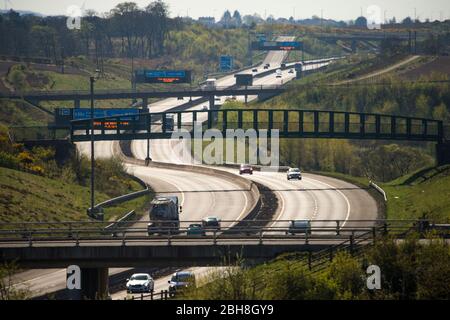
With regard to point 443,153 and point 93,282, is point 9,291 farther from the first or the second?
point 443,153

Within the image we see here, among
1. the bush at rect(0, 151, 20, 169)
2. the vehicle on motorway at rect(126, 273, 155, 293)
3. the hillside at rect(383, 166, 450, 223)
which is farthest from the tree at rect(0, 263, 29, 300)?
the bush at rect(0, 151, 20, 169)

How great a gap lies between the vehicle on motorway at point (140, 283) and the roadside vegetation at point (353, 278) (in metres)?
13.9

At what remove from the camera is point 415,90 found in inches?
7126

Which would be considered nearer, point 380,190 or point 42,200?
point 42,200

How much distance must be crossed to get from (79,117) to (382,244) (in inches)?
3476

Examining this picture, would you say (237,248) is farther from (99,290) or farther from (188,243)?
(99,290)

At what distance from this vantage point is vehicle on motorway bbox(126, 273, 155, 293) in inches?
2429

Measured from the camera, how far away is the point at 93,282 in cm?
5244

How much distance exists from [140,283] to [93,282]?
9958 mm

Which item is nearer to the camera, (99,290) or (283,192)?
(99,290)

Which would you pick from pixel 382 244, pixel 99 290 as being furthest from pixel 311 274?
pixel 99 290

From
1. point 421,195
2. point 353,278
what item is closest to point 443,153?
point 421,195
